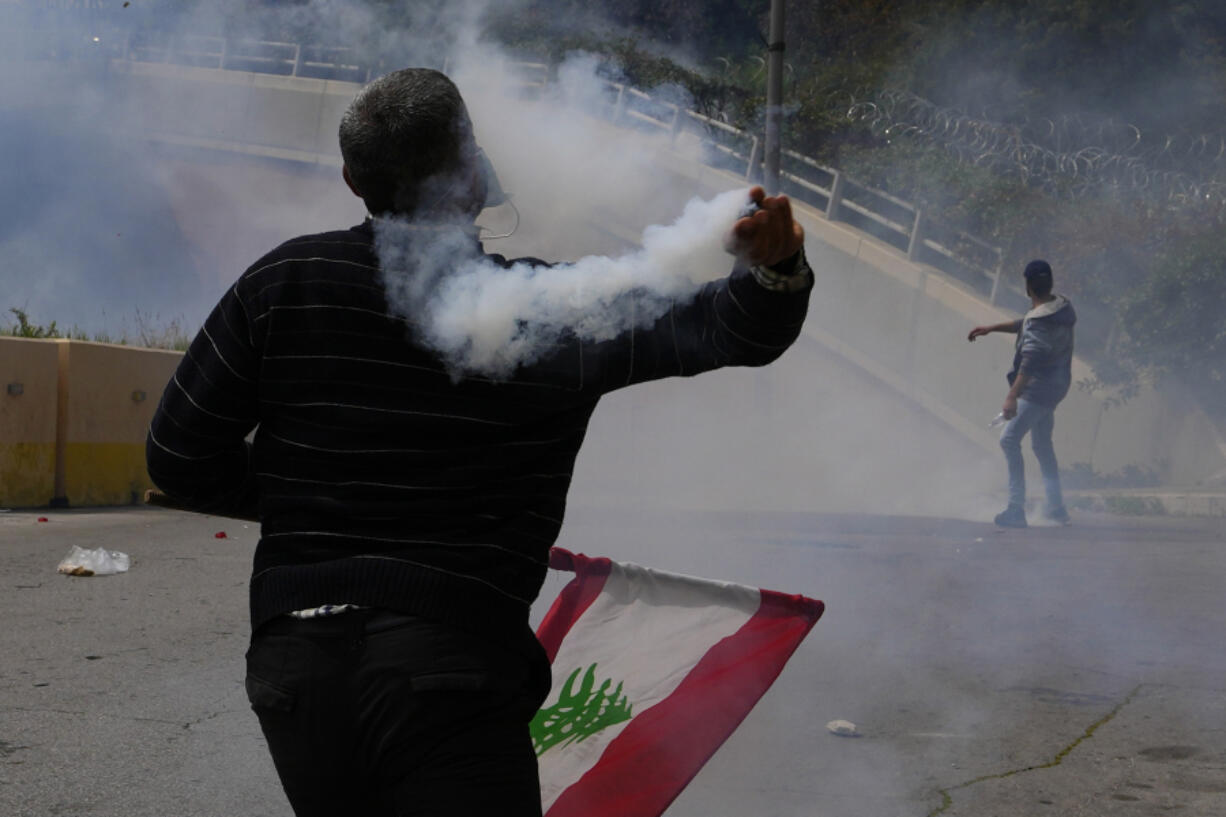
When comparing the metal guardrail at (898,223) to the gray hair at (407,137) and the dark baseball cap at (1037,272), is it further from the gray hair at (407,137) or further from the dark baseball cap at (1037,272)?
the gray hair at (407,137)

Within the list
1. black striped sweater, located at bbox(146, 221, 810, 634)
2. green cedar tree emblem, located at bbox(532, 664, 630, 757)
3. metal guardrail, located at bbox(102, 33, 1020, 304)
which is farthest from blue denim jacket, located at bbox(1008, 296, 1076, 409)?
black striped sweater, located at bbox(146, 221, 810, 634)

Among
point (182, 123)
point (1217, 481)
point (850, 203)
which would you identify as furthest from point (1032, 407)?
point (182, 123)

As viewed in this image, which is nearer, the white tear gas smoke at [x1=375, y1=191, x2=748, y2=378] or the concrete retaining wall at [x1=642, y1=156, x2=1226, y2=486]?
the white tear gas smoke at [x1=375, y1=191, x2=748, y2=378]

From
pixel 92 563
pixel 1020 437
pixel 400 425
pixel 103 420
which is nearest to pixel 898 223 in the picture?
pixel 1020 437

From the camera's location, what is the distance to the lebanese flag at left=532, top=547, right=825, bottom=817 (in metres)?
2.47

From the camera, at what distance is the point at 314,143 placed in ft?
71.5

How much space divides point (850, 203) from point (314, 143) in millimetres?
8427

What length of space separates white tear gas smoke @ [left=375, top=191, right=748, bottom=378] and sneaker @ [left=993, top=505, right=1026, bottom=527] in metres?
8.63

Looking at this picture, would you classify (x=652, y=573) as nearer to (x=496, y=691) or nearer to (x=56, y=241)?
(x=496, y=691)

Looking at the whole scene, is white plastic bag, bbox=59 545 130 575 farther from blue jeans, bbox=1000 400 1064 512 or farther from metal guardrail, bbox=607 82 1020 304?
metal guardrail, bbox=607 82 1020 304

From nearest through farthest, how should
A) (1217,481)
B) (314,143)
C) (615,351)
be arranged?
(615,351), (1217,481), (314,143)

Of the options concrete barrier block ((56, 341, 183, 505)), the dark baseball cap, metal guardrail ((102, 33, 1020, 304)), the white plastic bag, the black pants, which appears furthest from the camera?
metal guardrail ((102, 33, 1020, 304))

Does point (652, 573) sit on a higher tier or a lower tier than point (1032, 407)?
higher

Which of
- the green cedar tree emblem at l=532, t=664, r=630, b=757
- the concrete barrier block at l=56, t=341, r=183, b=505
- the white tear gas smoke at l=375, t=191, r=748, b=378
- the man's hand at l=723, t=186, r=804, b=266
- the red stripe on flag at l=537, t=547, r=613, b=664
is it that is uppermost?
the man's hand at l=723, t=186, r=804, b=266
